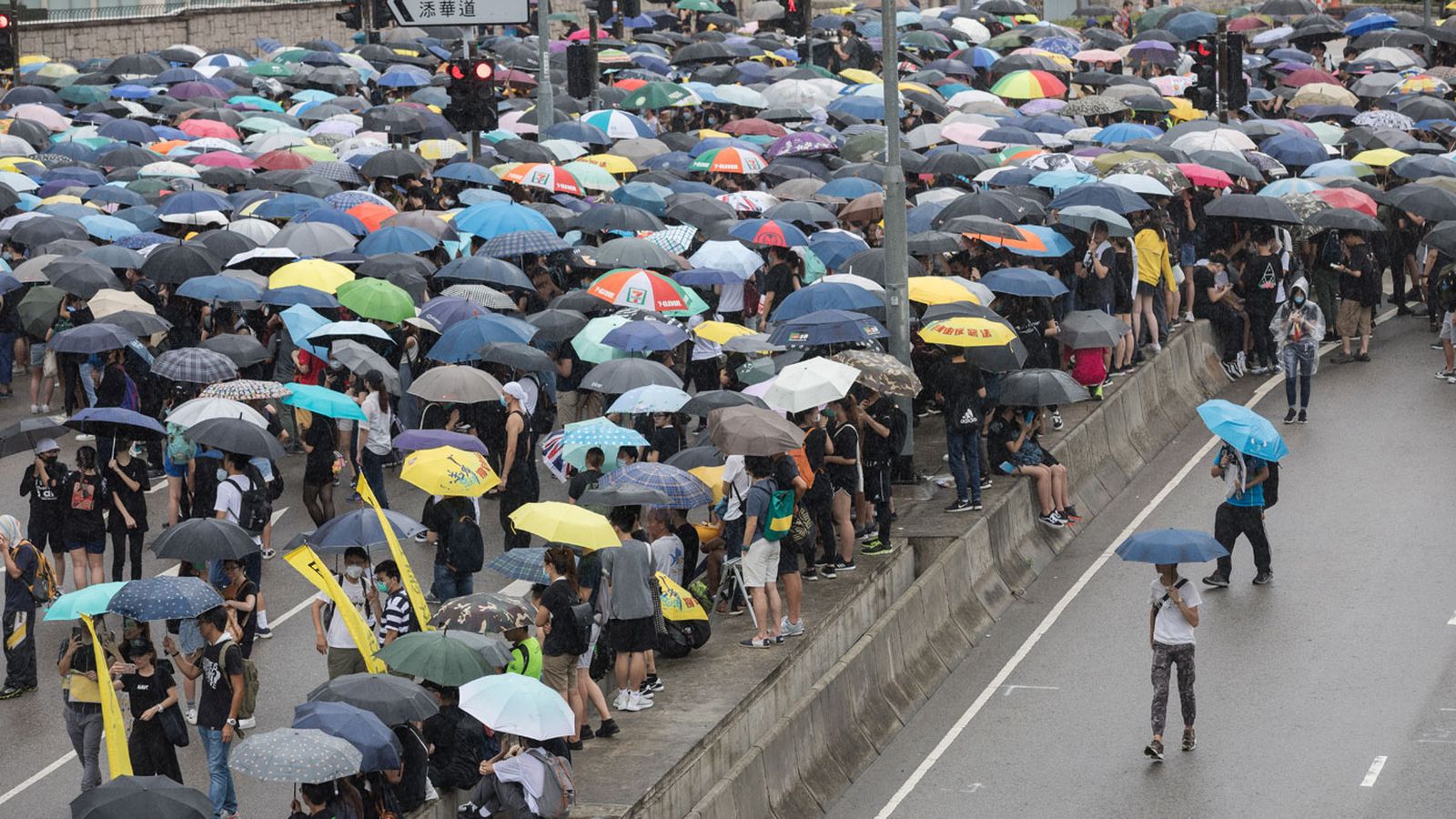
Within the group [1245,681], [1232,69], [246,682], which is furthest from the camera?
[1232,69]

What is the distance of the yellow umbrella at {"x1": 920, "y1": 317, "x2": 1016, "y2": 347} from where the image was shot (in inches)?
765

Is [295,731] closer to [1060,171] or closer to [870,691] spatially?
[870,691]

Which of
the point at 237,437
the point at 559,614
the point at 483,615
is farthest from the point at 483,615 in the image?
the point at 237,437

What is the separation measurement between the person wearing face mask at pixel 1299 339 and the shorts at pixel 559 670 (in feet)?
37.8

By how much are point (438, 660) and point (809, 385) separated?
17.4ft

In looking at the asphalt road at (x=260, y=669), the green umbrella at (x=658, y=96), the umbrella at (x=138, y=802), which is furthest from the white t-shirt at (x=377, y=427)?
the green umbrella at (x=658, y=96)

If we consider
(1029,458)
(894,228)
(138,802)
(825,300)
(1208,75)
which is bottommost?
(1029,458)

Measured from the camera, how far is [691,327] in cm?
2273

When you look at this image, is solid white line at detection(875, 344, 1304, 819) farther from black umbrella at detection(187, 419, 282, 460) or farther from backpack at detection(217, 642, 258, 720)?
black umbrella at detection(187, 419, 282, 460)

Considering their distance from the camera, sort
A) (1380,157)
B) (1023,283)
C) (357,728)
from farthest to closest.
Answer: (1380,157)
(1023,283)
(357,728)

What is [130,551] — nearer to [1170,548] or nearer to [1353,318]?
[1170,548]

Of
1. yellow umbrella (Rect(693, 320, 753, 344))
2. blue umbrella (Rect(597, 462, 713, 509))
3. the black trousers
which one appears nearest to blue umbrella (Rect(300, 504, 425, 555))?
blue umbrella (Rect(597, 462, 713, 509))

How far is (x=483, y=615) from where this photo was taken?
14.1 m

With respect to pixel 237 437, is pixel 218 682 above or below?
below
